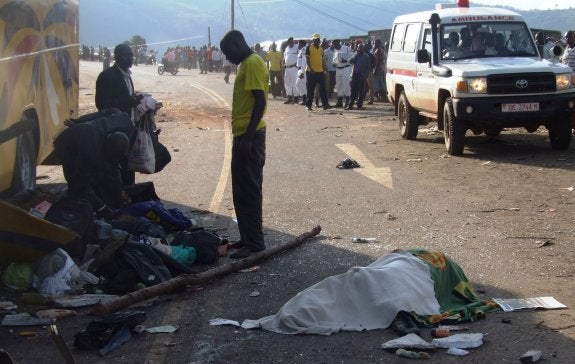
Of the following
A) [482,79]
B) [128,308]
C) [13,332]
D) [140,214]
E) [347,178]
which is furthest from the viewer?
[482,79]

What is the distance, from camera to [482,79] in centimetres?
1380

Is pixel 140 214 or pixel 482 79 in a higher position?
pixel 482 79

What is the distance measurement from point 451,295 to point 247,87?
270cm

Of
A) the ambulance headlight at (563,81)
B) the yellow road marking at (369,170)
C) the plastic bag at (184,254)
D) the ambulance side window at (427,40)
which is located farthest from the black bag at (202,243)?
the ambulance side window at (427,40)

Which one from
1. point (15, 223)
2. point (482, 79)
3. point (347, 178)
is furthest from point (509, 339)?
point (482, 79)

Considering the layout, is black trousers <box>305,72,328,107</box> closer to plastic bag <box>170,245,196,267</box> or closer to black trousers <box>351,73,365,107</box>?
black trousers <box>351,73,365,107</box>

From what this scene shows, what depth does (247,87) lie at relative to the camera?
7.94 meters

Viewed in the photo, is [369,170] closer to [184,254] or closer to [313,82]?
[184,254]

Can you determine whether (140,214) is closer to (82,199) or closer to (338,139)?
(82,199)

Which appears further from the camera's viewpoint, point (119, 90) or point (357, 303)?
point (119, 90)

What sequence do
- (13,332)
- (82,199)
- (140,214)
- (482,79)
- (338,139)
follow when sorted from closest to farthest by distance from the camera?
1. (13,332)
2. (82,199)
3. (140,214)
4. (482,79)
5. (338,139)

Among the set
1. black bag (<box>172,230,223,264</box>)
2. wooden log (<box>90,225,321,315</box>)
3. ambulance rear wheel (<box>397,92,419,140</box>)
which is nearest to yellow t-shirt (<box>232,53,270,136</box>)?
black bag (<box>172,230,223,264</box>)

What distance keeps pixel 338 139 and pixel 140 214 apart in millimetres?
9227

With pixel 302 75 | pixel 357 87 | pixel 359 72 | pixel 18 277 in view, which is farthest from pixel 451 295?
pixel 302 75
